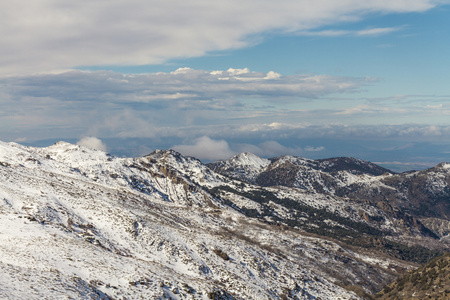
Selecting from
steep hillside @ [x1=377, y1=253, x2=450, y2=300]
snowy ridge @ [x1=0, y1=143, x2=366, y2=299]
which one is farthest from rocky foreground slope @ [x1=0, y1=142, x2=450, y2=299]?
steep hillside @ [x1=377, y1=253, x2=450, y2=300]

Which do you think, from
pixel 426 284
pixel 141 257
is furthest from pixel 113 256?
pixel 426 284

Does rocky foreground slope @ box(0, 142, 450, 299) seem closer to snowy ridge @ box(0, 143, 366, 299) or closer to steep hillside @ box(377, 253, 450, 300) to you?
snowy ridge @ box(0, 143, 366, 299)

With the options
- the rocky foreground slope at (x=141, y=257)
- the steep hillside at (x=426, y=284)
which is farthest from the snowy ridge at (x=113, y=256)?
the steep hillside at (x=426, y=284)

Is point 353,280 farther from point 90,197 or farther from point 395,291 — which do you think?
point 90,197

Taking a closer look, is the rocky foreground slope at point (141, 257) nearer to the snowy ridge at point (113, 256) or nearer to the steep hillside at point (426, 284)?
the snowy ridge at point (113, 256)

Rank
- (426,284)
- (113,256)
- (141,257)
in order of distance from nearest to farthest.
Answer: (113,256) < (426,284) < (141,257)

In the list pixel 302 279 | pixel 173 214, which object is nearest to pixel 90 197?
pixel 173 214

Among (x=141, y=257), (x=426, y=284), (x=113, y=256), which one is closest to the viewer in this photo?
(x=113, y=256)

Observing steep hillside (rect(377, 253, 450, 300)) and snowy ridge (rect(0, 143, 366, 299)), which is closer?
snowy ridge (rect(0, 143, 366, 299))

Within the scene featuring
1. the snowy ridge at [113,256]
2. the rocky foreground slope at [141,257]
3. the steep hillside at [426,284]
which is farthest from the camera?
the steep hillside at [426,284]

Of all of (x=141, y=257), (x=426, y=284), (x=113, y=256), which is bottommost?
(x=141, y=257)

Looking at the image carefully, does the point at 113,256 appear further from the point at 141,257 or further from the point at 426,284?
the point at 426,284

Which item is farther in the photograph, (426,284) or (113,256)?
(426,284)
